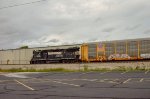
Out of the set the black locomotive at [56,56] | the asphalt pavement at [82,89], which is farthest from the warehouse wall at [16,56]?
the asphalt pavement at [82,89]

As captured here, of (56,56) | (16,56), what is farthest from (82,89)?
(16,56)

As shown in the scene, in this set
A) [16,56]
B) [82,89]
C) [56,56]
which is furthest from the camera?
[16,56]

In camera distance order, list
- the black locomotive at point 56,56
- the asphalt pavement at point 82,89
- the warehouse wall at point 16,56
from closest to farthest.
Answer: the asphalt pavement at point 82,89 < the black locomotive at point 56,56 < the warehouse wall at point 16,56

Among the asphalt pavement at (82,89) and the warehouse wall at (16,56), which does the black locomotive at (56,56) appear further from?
the asphalt pavement at (82,89)

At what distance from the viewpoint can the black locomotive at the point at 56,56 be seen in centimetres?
4008

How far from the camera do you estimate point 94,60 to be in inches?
1479

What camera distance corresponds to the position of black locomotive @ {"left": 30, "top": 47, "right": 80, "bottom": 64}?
40.1 m

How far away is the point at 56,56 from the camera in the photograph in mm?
42156

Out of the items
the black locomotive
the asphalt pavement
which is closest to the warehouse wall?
the black locomotive

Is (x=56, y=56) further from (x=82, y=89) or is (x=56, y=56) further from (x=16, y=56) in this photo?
(x=82, y=89)

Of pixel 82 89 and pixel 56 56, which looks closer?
pixel 82 89

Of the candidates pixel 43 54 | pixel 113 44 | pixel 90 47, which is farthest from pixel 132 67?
pixel 43 54

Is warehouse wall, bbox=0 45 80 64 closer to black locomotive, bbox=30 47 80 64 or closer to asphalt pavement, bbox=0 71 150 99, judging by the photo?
black locomotive, bbox=30 47 80 64

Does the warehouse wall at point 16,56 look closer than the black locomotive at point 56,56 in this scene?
No
